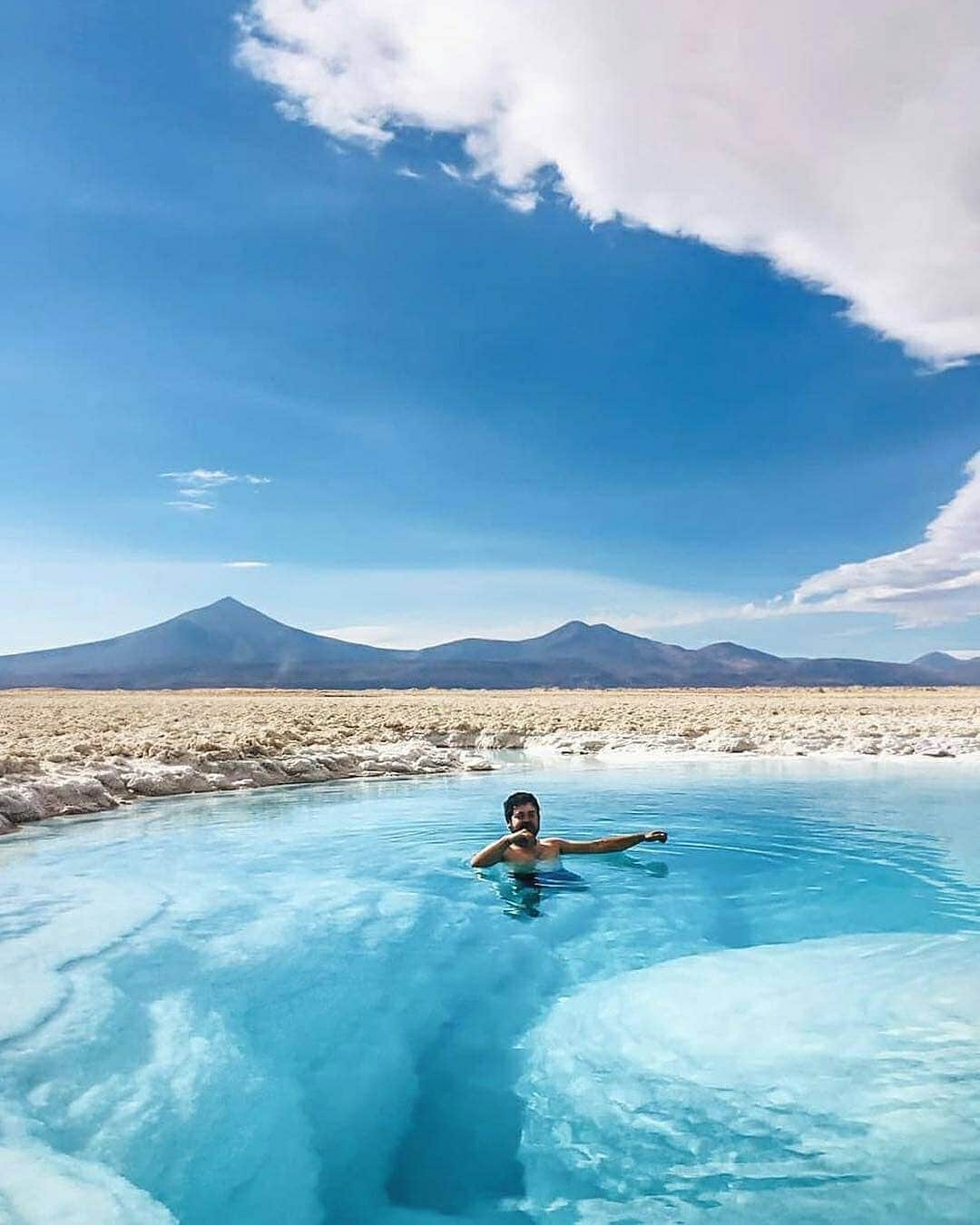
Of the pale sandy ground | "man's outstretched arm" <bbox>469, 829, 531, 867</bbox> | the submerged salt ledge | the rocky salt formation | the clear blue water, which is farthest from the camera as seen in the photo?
the pale sandy ground

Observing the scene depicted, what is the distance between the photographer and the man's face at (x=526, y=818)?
8.98 metres

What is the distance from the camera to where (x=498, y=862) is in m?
9.46

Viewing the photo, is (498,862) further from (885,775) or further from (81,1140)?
(885,775)

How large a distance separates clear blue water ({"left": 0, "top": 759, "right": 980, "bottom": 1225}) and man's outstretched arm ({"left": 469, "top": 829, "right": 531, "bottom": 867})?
0.73ft

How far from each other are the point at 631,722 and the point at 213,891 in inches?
718

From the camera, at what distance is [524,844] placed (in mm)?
9094

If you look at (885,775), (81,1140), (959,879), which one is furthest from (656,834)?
(885,775)

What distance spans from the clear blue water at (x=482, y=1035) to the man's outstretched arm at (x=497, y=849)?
22cm

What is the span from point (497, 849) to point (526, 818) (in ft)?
1.54

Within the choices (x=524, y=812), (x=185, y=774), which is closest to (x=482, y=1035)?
(x=524, y=812)

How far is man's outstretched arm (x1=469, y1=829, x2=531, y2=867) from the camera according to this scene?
8969mm

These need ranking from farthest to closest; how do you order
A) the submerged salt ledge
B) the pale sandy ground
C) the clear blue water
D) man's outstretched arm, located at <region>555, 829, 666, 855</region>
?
the pale sandy ground
the submerged salt ledge
man's outstretched arm, located at <region>555, 829, 666, 855</region>
the clear blue water

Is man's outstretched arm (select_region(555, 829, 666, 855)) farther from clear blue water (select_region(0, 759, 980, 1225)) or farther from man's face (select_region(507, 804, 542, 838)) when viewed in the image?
man's face (select_region(507, 804, 542, 838))

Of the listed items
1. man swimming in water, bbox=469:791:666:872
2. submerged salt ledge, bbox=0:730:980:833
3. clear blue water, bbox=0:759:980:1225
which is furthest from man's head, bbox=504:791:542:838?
submerged salt ledge, bbox=0:730:980:833
